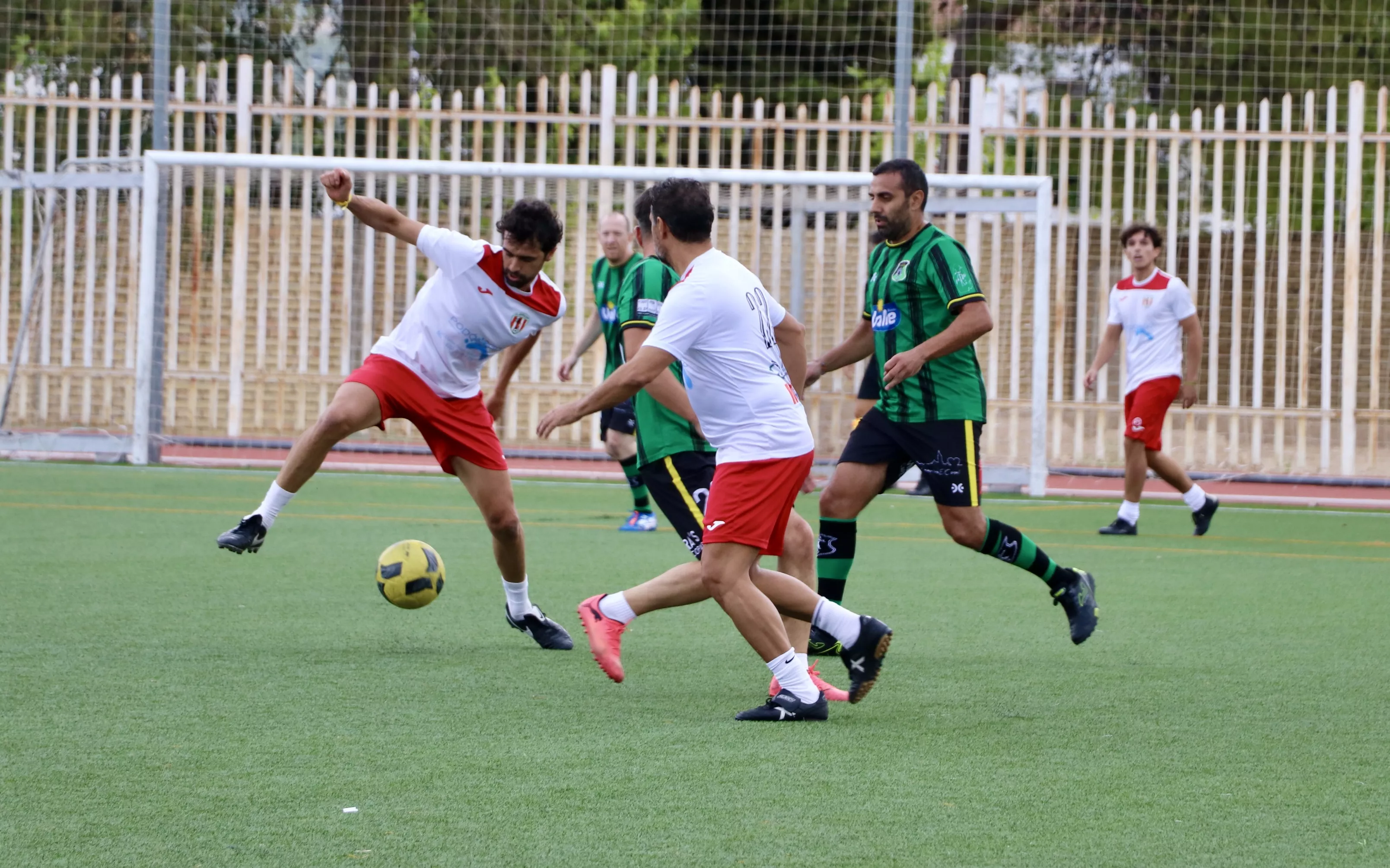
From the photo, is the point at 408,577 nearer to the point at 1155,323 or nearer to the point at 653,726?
the point at 653,726

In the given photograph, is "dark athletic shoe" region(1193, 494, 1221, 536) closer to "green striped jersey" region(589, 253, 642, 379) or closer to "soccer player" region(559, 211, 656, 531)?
"soccer player" region(559, 211, 656, 531)

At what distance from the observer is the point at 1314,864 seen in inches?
134

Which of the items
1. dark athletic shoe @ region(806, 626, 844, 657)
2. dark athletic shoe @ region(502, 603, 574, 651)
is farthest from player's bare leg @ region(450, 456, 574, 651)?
dark athletic shoe @ region(806, 626, 844, 657)

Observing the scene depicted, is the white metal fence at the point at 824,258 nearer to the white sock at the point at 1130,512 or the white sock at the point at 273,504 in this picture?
the white sock at the point at 1130,512

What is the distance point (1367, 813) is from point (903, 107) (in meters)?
10.9

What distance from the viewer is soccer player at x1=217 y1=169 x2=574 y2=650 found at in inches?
248

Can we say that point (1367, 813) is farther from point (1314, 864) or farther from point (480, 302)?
point (480, 302)

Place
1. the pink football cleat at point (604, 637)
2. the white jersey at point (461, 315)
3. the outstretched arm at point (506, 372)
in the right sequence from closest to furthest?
1. the pink football cleat at point (604, 637)
2. the white jersey at point (461, 315)
3. the outstretched arm at point (506, 372)

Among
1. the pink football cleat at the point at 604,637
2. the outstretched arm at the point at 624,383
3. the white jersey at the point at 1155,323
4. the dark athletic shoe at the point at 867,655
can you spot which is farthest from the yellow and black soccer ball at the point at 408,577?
the white jersey at the point at 1155,323

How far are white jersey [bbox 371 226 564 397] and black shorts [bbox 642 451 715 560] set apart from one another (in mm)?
934

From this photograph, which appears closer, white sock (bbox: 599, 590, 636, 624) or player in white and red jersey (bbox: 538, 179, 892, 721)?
player in white and red jersey (bbox: 538, 179, 892, 721)

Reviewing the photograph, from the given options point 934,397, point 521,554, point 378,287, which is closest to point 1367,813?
point 934,397

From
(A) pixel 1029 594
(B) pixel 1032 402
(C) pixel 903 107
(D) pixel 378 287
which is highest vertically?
(C) pixel 903 107

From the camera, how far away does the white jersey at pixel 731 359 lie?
4809 mm
